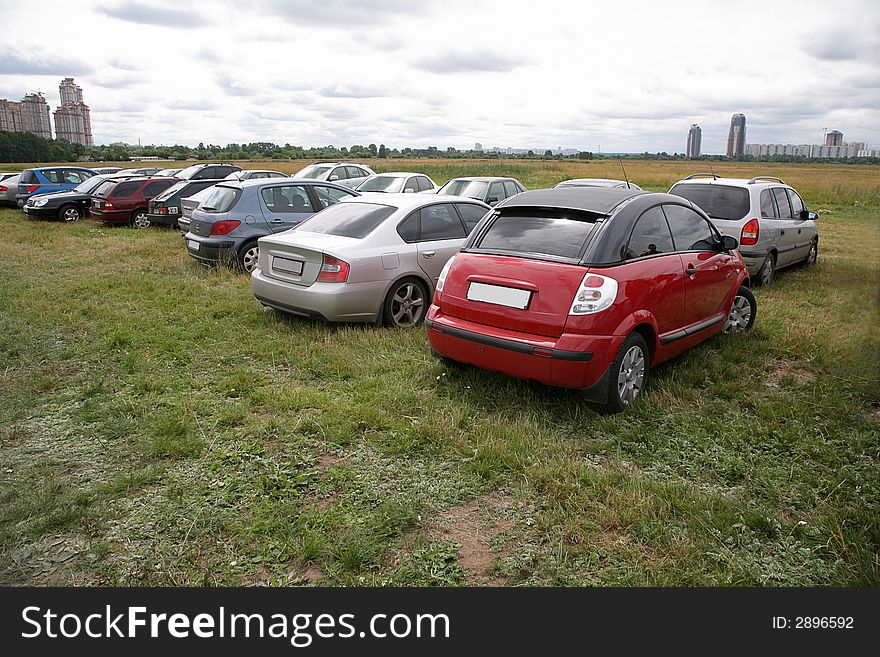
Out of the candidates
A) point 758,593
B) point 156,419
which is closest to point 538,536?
point 758,593

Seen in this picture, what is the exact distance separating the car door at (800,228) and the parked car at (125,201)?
52.2 ft

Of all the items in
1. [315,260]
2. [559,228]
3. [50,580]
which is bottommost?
[50,580]

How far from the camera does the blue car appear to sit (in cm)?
2303

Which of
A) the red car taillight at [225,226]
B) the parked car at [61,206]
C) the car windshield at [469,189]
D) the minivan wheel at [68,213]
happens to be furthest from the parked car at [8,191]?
→ the car windshield at [469,189]

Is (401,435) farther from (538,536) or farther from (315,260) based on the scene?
(315,260)

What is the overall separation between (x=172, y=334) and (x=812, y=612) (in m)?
6.63

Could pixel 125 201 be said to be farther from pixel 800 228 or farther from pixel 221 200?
pixel 800 228

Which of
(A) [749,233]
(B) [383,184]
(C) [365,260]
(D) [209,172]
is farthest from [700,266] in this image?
(D) [209,172]

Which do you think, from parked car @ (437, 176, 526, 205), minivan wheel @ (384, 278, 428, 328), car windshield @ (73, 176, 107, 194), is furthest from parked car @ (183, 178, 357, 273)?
car windshield @ (73, 176, 107, 194)

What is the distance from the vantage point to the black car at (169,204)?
1755cm

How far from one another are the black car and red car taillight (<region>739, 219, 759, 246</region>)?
43.2 feet

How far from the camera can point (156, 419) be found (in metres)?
5.05

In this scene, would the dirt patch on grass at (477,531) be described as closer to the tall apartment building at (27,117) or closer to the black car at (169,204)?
the black car at (169,204)

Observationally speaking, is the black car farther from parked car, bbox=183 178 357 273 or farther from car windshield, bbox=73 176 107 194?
parked car, bbox=183 178 357 273
